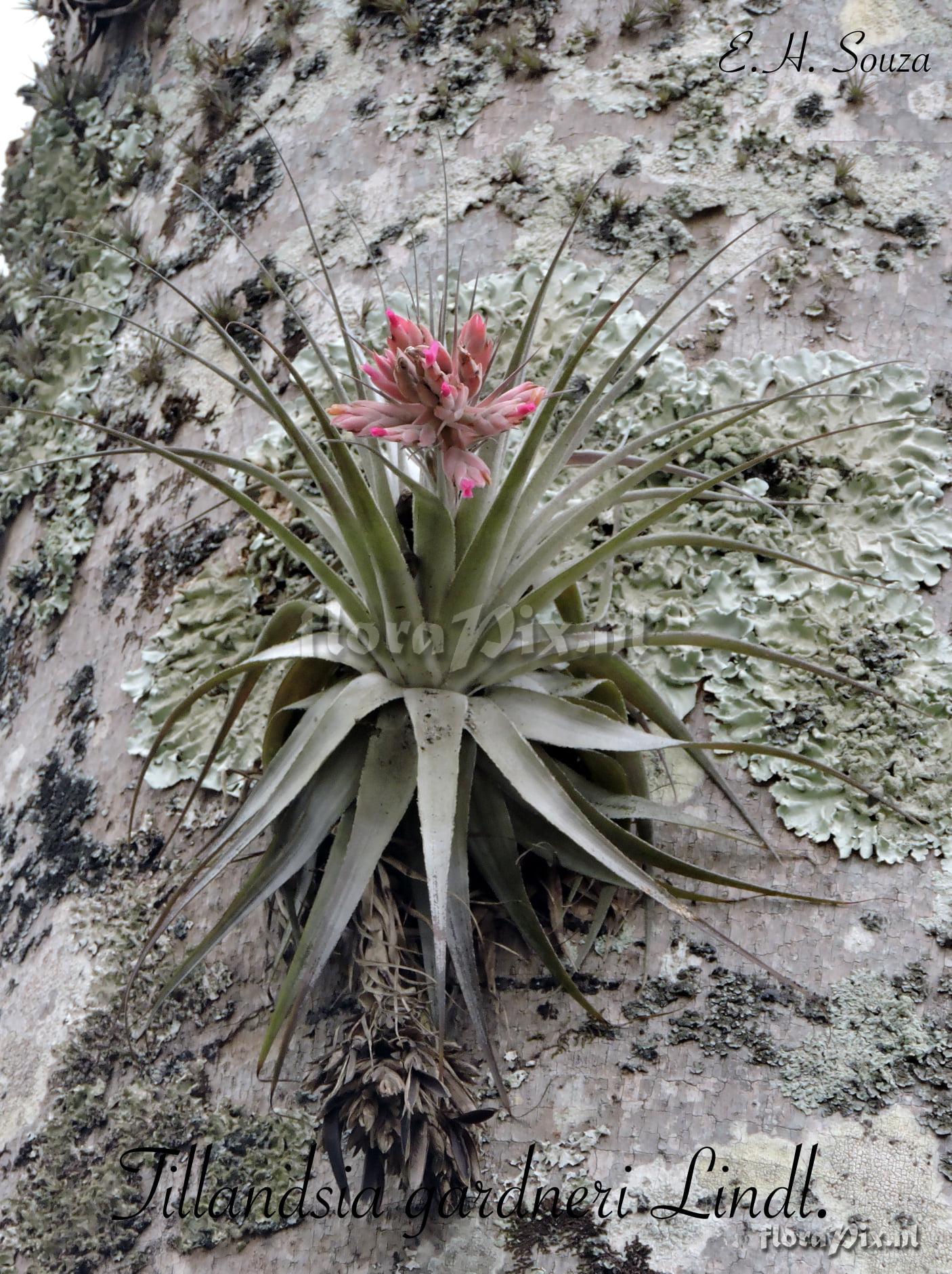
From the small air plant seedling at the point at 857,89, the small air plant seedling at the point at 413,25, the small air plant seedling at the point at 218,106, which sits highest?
the small air plant seedling at the point at 413,25

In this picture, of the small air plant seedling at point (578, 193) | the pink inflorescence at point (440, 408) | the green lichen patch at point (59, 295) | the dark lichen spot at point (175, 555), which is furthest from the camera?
the green lichen patch at point (59, 295)

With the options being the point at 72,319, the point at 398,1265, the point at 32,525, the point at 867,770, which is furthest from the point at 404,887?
the point at 72,319

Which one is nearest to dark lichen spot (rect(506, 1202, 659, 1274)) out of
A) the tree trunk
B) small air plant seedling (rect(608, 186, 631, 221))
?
the tree trunk

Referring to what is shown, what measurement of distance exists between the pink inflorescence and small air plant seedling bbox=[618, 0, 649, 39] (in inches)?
59.0

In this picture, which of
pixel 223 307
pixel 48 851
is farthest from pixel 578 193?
pixel 48 851

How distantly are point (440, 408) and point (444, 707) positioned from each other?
488mm

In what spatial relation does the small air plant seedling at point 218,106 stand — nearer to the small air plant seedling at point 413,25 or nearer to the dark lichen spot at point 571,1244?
the small air plant seedling at point 413,25

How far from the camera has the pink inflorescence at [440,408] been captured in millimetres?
1753

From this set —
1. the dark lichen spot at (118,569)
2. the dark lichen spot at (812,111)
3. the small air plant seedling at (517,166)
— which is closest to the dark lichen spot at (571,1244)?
the dark lichen spot at (118,569)

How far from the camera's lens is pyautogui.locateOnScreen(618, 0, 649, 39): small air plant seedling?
2822 millimetres

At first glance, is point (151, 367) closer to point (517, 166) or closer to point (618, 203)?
point (517, 166)

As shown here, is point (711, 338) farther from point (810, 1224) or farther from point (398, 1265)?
point (398, 1265)

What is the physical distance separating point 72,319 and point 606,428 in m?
1.66

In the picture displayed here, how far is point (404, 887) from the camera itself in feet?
6.31
